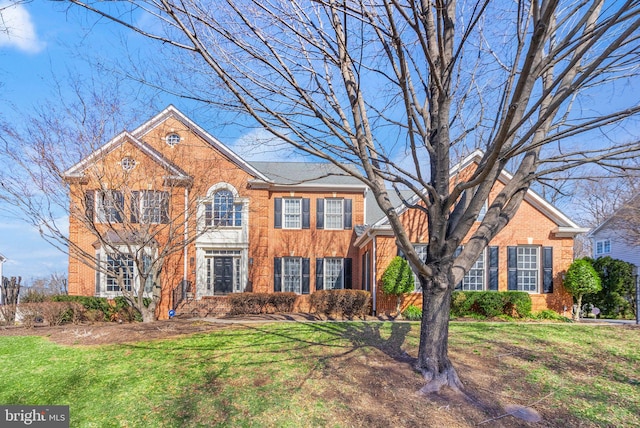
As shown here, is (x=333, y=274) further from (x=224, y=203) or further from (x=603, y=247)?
(x=603, y=247)

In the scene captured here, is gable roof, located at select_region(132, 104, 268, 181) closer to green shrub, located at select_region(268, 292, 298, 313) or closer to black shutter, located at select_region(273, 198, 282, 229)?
black shutter, located at select_region(273, 198, 282, 229)

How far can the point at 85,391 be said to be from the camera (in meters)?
5.79

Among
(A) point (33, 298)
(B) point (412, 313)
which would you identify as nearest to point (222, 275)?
(A) point (33, 298)

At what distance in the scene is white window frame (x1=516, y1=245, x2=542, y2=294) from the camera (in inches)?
564

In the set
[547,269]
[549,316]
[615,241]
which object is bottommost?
[549,316]

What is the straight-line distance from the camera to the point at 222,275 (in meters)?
16.4

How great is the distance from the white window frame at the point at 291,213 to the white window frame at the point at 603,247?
19.9 m

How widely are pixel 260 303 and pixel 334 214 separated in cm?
552

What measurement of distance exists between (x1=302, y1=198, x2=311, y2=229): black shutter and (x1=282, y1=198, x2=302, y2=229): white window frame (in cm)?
16

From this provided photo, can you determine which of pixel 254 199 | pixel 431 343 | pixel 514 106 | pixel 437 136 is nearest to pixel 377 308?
pixel 254 199

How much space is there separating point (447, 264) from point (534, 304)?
11.1m

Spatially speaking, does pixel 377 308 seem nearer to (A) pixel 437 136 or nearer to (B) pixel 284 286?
(B) pixel 284 286

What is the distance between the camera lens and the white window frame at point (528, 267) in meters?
14.3

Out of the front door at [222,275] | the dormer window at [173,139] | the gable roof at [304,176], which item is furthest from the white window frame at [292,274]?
the dormer window at [173,139]
